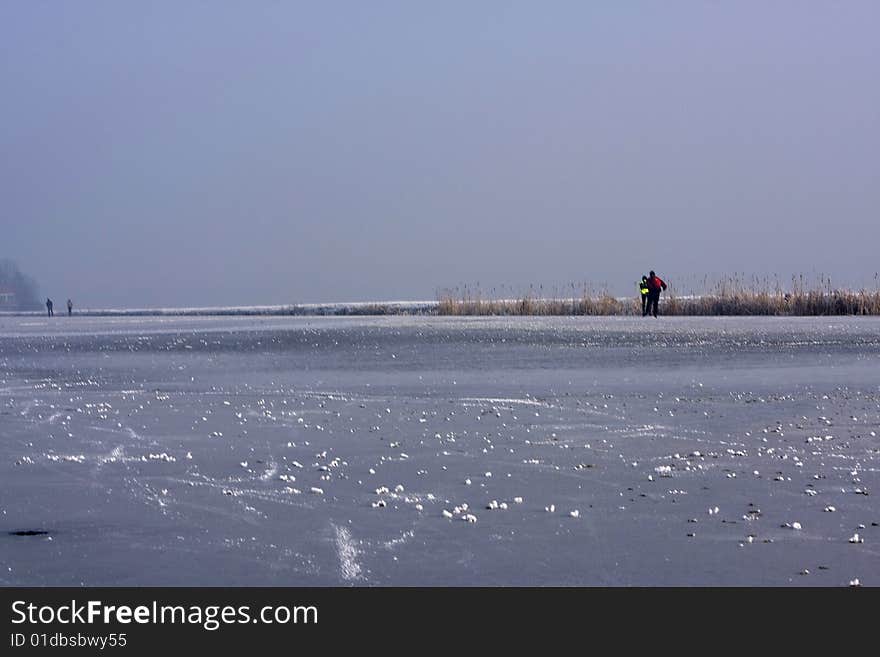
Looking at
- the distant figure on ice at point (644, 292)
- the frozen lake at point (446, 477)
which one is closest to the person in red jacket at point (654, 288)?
the distant figure on ice at point (644, 292)

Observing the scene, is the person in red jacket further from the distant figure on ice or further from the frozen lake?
the frozen lake

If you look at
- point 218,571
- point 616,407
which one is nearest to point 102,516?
point 218,571

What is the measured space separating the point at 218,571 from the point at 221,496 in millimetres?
1675

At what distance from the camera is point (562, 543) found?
488 cm

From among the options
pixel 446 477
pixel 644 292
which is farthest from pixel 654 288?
pixel 446 477

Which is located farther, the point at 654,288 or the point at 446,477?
the point at 654,288

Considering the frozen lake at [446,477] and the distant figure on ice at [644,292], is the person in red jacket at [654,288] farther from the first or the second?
the frozen lake at [446,477]

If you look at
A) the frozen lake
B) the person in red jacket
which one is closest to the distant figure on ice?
the person in red jacket

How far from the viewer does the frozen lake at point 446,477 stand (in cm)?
454

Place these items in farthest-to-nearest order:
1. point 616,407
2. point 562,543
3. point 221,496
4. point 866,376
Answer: point 866,376
point 616,407
point 221,496
point 562,543

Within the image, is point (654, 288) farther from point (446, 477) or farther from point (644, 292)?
point (446, 477)

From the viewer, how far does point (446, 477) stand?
21.5ft

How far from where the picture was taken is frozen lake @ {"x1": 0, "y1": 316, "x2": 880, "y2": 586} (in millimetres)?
4535
